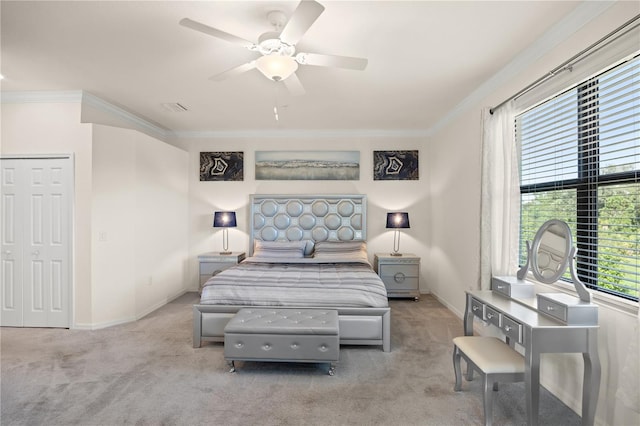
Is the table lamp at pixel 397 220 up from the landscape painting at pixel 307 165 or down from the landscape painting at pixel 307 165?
down

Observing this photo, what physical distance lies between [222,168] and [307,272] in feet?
9.57

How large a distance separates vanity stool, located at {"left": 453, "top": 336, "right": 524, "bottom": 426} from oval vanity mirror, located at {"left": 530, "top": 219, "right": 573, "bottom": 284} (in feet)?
2.17

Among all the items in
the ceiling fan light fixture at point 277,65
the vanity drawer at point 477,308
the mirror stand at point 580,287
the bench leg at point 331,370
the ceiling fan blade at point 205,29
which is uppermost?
the ceiling fan blade at point 205,29

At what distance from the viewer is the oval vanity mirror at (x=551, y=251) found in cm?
228

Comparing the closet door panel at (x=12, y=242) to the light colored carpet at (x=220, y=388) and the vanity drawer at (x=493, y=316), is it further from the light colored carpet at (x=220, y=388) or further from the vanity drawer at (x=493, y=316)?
the vanity drawer at (x=493, y=316)

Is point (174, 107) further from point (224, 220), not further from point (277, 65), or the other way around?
point (277, 65)

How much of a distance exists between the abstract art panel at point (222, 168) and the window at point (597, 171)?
15.1 feet

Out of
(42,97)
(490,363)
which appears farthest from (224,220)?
→ (490,363)

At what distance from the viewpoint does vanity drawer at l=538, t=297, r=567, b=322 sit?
2.05 meters

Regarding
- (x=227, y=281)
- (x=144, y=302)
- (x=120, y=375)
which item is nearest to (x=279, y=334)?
(x=227, y=281)

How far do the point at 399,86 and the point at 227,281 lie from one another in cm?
311

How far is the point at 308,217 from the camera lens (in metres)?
5.64

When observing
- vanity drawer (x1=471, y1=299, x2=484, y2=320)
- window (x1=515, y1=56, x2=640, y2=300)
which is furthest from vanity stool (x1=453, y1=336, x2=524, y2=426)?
window (x1=515, y1=56, x2=640, y2=300)

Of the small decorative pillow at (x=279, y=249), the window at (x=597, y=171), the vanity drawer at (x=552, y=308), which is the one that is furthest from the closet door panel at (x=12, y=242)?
the window at (x=597, y=171)
